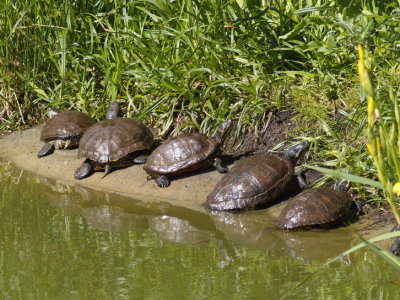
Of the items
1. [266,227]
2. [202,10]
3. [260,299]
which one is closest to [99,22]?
[202,10]

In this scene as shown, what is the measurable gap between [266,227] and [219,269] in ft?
3.28

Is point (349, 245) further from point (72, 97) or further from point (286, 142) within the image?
point (72, 97)

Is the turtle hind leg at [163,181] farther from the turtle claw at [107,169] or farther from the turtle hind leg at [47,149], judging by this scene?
the turtle hind leg at [47,149]

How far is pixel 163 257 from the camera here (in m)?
4.65

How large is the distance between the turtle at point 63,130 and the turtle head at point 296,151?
2.40 m

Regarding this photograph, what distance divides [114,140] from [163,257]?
2352 millimetres

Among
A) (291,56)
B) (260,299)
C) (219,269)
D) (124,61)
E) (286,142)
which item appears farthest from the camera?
(124,61)

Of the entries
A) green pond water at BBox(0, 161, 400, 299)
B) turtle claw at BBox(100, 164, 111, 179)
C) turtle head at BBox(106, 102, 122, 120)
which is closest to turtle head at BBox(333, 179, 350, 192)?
green pond water at BBox(0, 161, 400, 299)

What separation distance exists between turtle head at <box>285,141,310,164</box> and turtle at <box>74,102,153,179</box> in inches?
59.3

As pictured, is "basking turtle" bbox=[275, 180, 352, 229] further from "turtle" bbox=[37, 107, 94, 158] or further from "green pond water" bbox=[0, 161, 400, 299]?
"turtle" bbox=[37, 107, 94, 158]

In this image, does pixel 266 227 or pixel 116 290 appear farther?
pixel 266 227

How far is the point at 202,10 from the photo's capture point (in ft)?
23.2

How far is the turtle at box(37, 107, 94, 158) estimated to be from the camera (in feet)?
24.0

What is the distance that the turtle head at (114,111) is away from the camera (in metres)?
7.36
